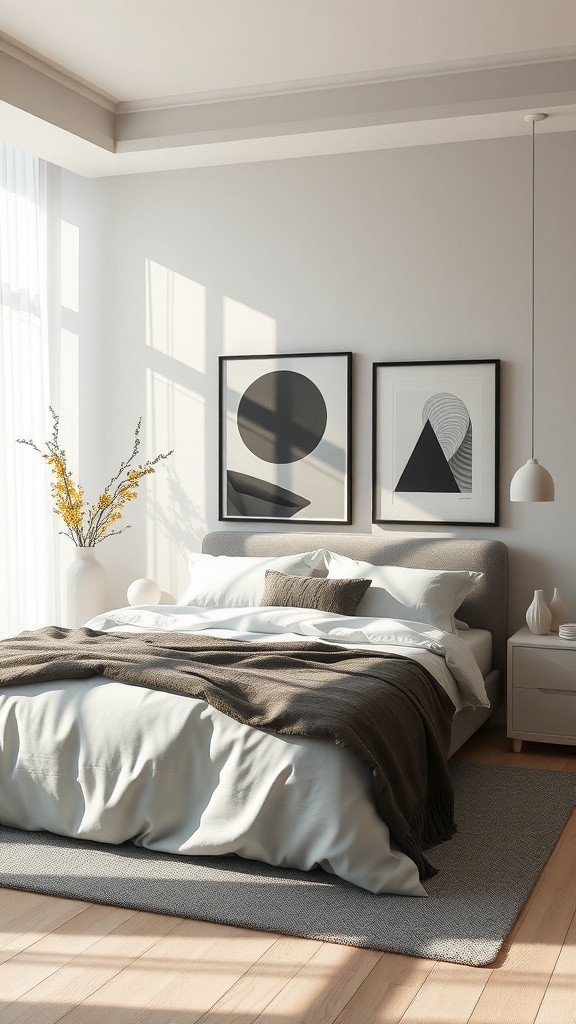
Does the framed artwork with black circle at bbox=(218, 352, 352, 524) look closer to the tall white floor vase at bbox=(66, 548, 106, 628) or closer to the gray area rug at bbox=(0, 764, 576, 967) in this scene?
the tall white floor vase at bbox=(66, 548, 106, 628)

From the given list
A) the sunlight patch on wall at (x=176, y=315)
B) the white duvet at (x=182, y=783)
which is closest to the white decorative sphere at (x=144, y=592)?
the sunlight patch on wall at (x=176, y=315)

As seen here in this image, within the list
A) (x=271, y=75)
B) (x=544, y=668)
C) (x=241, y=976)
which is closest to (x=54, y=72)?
(x=271, y=75)

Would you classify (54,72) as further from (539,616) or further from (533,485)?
(539,616)

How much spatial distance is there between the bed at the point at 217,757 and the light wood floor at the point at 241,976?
36cm

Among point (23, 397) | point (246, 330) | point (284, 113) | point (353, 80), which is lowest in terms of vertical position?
point (23, 397)

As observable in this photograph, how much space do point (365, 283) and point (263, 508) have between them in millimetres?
1331

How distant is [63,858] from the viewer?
3.36 meters

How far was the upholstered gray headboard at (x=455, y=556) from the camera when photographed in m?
5.04

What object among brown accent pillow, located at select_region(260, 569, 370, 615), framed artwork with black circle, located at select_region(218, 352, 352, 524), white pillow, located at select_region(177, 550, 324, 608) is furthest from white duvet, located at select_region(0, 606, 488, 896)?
framed artwork with black circle, located at select_region(218, 352, 352, 524)

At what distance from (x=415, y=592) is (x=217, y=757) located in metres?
1.71

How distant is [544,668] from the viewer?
463cm

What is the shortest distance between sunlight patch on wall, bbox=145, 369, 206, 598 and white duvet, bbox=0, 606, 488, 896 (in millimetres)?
2268

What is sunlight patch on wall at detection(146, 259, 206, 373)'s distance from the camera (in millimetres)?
5781

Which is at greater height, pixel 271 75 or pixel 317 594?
pixel 271 75
